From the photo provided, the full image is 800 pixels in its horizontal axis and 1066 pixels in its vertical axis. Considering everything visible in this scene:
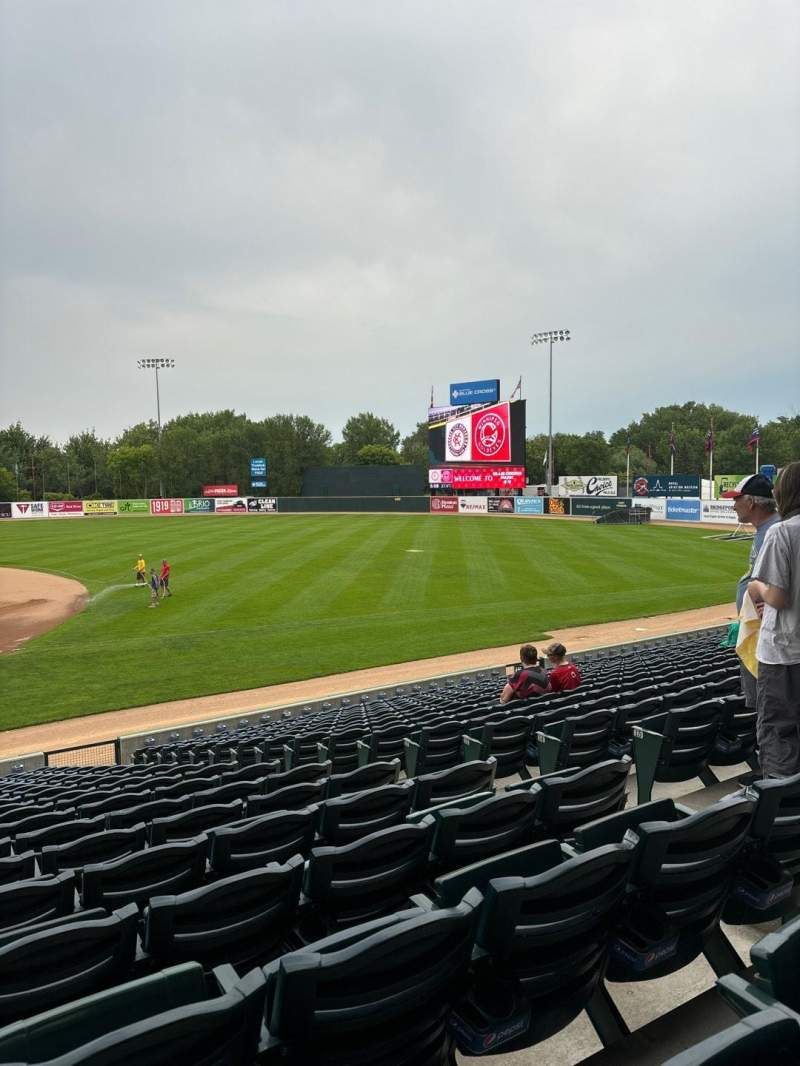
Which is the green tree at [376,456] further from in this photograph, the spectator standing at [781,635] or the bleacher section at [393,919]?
the spectator standing at [781,635]

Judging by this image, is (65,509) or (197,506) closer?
(65,509)

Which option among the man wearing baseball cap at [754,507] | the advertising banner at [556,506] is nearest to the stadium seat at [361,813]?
the man wearing baseball cap at [754,507]

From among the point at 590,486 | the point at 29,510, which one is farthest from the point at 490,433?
the point at 29,510

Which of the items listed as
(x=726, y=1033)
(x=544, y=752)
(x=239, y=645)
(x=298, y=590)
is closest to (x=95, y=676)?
(x=239, y=645)

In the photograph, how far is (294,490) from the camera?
106 m

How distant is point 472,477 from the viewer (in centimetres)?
7681

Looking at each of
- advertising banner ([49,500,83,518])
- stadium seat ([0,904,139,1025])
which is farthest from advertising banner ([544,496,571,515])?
stadium seat ([0,904,139,1025])

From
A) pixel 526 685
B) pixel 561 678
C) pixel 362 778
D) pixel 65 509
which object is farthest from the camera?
pixel 65 509

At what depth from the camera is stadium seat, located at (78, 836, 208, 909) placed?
12.2 ft

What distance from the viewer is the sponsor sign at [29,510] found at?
275 ft

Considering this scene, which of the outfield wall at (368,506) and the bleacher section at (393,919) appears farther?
the outfield wall at (368,506)

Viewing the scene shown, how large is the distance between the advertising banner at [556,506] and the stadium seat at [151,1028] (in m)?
76.1

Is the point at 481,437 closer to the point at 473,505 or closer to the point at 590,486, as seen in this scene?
the point at 473,505

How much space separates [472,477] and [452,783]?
7258cm
